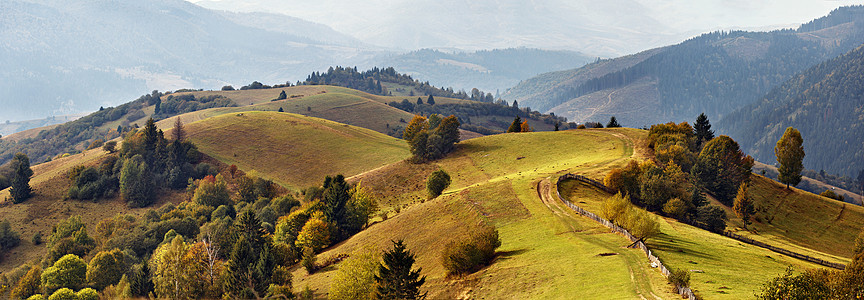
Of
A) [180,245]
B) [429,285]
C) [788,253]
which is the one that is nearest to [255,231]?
[180,245]

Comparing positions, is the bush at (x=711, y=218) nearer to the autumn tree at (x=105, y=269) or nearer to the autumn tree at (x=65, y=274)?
the autumn tree at (x=105, y=269)

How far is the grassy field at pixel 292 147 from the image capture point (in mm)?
135375

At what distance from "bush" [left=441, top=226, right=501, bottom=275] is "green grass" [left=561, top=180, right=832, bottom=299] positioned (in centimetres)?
1497

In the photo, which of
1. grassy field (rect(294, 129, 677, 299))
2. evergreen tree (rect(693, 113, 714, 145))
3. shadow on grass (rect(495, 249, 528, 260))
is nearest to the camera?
grassy field (rect(294, 129, 677, 299))

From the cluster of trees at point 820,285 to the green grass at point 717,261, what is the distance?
4.72m

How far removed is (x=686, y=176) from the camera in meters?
83.6

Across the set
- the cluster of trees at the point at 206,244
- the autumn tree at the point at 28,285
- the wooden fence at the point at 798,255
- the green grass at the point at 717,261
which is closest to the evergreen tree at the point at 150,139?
the cluster of trees at the point at 206,244

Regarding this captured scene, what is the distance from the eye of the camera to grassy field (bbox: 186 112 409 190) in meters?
135

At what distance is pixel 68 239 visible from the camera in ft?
324

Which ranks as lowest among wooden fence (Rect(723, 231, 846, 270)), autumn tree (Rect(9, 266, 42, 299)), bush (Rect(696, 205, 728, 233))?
autumn tree (Rect(9, 266, 42, 299))

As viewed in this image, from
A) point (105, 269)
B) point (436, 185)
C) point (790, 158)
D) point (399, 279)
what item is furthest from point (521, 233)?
point (790, 158)

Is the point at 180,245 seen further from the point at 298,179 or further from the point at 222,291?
the point at 298,179

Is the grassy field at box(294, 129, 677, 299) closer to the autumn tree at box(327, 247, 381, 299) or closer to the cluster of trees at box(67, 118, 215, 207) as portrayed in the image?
the autumn tree at box(327, 247, 381, 299)

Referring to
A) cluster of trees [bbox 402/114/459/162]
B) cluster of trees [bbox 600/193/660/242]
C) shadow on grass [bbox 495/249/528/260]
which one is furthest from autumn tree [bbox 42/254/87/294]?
cluster of trees [bbox 600/193/660/242]
